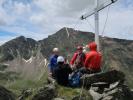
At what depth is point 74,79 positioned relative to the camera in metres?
18.0

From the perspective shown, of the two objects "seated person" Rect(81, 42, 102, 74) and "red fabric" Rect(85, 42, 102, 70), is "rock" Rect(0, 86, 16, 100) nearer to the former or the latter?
"seated person" Rect(81, 42, 102, 74)

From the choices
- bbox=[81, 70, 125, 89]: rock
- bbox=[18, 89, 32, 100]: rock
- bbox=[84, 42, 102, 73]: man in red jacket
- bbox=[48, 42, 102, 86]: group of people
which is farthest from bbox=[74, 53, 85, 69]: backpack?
bbox=[18, 89, 32, 100]: rock

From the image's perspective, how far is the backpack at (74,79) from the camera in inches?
704

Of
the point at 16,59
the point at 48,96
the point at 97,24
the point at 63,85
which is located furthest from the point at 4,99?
the point at 97,24

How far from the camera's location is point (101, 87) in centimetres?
1689

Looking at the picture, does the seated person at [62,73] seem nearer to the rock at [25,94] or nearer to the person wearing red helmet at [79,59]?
the person wearing red helmet at [79,59]

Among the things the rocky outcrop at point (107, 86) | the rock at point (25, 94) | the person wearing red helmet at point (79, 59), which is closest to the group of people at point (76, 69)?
the person wearing red helmet at point (79, 59)

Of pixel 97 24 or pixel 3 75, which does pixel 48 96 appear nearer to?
pixel 3 75

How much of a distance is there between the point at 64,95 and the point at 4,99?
2.14m

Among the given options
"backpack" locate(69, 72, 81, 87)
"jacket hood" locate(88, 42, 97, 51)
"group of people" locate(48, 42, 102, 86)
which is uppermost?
"jacket hood" locate(88, 42, 97, 51)

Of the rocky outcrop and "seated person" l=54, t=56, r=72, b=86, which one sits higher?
"seated person" l=54, t=56, r=72, b=86

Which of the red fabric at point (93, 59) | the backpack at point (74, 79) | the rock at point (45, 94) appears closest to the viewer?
the rock at point (45, 94)

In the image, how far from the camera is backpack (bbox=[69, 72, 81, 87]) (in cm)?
1789

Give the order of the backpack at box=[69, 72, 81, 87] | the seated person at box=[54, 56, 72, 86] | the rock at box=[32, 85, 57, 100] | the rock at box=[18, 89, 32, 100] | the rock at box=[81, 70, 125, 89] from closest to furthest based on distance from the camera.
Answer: the rock at box=[32, 85, 57, 100], the rock at box=[18, 89, 32, 100], the rock at box=[81, 70, 125, 89], the backpack at box=[69, 72, 81, 87], the seated person at box=[54, 56, 72, 86]
